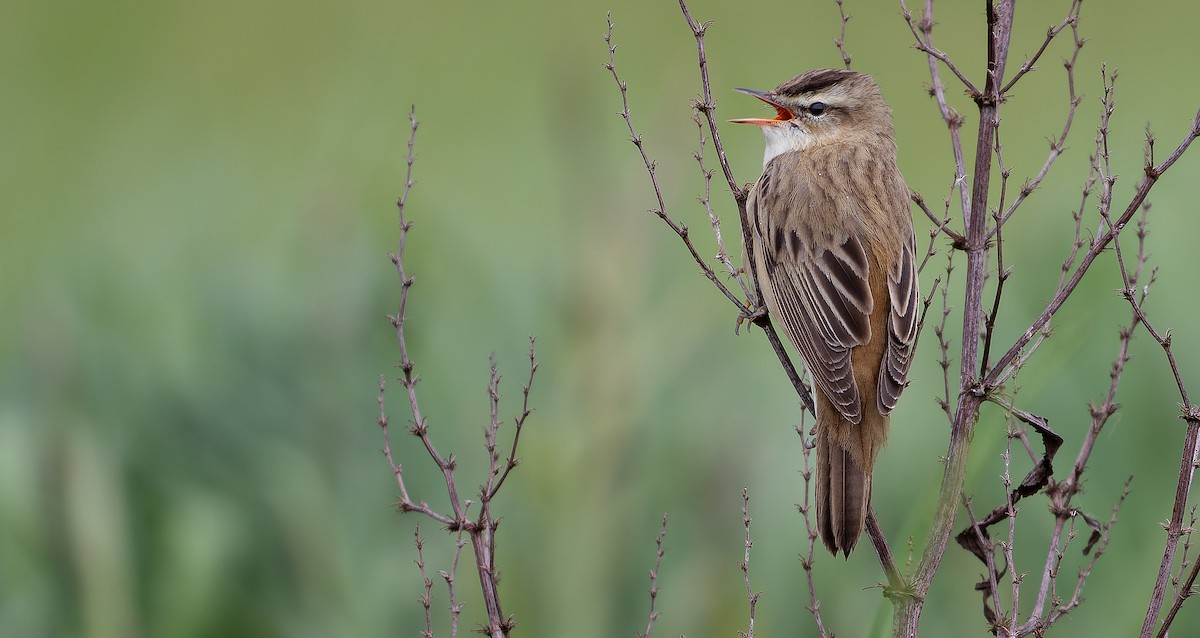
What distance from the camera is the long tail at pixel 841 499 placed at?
83.5 inches

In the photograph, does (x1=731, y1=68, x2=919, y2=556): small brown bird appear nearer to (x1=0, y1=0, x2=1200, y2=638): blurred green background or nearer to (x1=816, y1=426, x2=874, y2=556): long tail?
(x1=816, y1=426, x2=874, y2=556): long tail

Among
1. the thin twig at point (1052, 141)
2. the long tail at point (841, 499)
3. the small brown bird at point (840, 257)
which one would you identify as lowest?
the long tail at point (841, 499)

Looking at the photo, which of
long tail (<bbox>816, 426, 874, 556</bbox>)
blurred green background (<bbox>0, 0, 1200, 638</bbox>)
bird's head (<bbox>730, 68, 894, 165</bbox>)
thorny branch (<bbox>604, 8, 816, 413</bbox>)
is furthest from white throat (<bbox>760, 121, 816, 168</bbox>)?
long tail (<bbox>816, 426, 874, 556</bbox>)

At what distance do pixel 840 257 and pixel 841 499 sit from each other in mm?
750

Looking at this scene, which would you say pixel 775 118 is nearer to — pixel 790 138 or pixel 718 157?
pixel 790 138

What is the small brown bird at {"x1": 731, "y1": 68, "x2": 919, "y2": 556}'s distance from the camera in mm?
2453

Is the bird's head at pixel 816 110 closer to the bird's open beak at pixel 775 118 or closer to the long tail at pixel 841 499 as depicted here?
the bird's open beak at pixel 775 118

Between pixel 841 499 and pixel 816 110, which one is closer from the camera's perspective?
pixel 841 499

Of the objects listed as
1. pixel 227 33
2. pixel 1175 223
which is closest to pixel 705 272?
pixel 1175 223

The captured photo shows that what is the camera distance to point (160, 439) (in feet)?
10.8

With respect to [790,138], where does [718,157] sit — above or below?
below

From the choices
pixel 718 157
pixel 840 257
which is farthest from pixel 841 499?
pixel 840 257

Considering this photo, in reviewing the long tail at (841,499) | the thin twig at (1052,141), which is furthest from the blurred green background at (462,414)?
the thin twig at (1052,141)

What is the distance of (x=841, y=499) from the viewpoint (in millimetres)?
2174
